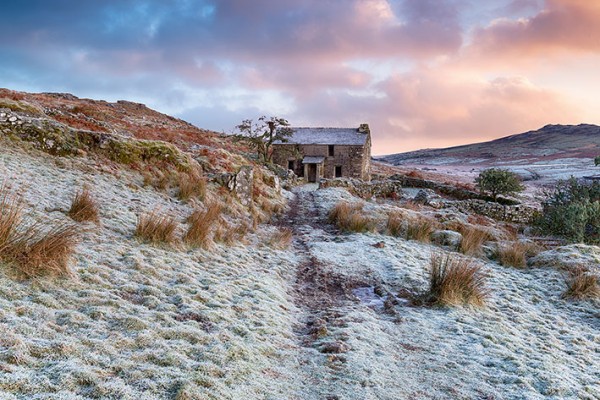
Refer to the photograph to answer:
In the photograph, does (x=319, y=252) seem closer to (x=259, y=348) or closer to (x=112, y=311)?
(x=259, y=348)

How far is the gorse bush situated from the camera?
15.5m

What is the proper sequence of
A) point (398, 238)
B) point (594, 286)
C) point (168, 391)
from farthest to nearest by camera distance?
Result: point (398, 238) < point (594, 286) < point (168, 391)

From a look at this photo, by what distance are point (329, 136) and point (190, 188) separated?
34892 millimetres

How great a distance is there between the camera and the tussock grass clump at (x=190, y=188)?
42.3ft

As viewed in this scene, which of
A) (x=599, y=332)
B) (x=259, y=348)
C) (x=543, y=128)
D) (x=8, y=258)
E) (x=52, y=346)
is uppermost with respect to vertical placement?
(x=543, y=128)

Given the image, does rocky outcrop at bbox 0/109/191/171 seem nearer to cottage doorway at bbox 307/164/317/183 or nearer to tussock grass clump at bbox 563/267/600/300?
tussock grass clump at bbox 563/267/600/300

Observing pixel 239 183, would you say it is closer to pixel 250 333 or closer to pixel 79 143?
pixel 79 143

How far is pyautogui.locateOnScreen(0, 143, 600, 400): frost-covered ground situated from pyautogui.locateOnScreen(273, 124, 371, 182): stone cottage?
34245 mm

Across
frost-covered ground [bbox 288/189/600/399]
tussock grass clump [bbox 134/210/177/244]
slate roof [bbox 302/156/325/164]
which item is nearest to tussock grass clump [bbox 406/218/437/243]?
frost-covered ground [bbox 288/189/600/399]

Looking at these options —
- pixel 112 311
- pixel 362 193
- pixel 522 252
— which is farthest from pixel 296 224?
pixel 362 193

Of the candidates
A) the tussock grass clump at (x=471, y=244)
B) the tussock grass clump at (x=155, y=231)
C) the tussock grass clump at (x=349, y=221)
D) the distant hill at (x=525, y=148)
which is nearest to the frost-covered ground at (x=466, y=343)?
the tussock grass clump at (x=471, y=244)

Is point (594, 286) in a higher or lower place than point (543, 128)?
lower

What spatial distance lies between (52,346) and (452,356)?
5.05 meters

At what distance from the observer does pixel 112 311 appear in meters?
4.59
